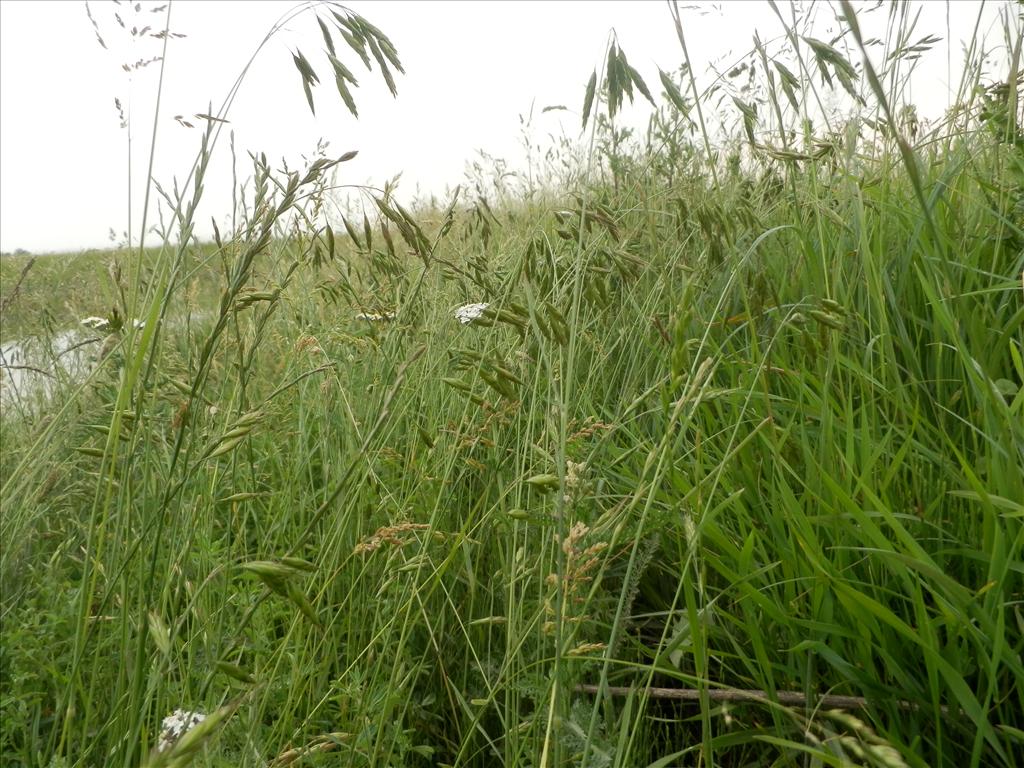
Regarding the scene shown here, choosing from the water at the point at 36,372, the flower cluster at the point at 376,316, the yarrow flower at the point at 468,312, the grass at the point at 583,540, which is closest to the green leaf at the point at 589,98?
the grass at the point at 583,540

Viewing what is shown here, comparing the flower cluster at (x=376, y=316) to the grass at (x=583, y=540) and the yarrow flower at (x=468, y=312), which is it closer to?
the grass at (x=583, y=540)

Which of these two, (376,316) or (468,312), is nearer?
(468,312)

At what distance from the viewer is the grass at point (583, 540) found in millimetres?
1032

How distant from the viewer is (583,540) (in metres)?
1.37

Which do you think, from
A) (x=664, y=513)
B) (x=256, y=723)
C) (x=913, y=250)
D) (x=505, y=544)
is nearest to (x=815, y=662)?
(x=664, y=513)

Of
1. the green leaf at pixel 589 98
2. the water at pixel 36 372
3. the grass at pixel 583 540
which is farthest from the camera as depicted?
the water at pixel 36 372

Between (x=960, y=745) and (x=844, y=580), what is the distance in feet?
0.84

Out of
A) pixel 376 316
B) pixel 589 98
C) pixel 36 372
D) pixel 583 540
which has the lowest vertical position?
pixel 583 540

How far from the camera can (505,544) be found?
1.64 metres

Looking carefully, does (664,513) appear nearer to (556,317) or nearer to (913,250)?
(556,317)

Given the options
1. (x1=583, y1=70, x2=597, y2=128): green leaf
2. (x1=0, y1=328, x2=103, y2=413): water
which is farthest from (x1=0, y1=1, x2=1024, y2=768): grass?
(x1=0, y1=328, x2=103, y2=413): water

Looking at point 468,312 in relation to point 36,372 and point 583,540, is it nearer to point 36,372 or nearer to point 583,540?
point 583,540

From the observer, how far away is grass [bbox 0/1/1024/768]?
1032 mm

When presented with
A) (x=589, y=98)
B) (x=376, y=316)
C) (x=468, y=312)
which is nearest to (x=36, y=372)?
(x=376, y=316)
